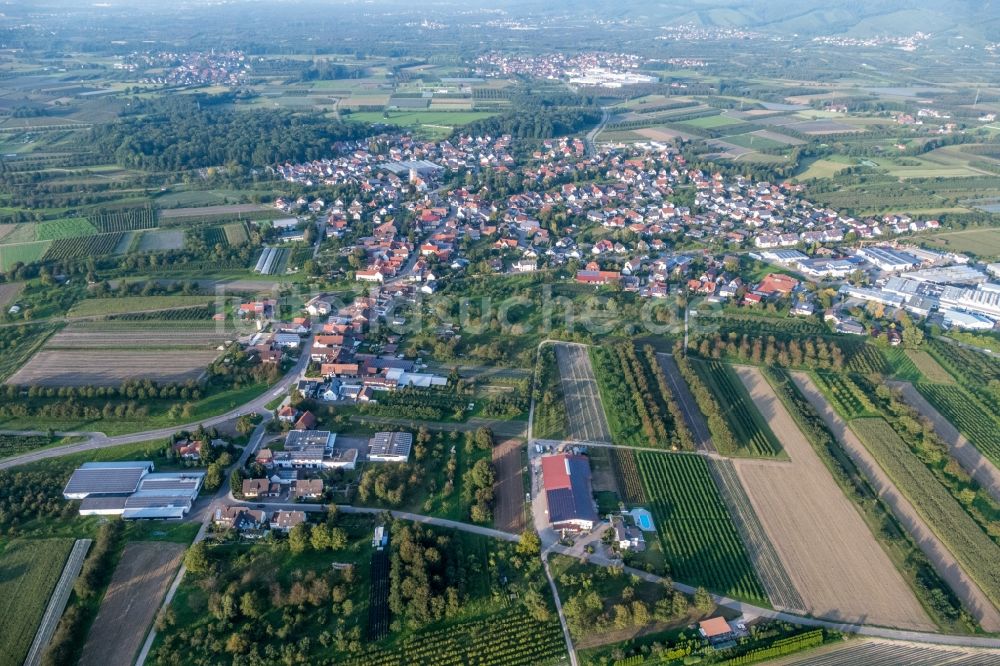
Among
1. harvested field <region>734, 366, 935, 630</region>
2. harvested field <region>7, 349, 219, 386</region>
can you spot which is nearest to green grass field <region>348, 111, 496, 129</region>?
harvested field <region>7, 349, 219, 386</region>

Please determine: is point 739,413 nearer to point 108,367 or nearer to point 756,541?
point 756,541

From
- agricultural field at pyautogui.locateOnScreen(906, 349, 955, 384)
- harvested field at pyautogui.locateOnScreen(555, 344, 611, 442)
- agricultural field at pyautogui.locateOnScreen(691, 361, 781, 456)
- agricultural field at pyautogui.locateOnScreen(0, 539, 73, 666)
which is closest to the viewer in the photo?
agricultural field at pyautogui.locateOnScreen(0, 539, 73, 666)

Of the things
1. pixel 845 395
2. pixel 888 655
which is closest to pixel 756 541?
pixel 888 655

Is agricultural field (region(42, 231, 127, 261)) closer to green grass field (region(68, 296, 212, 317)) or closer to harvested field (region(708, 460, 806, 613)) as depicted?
green grass field (region(68, 296, 212, 317))

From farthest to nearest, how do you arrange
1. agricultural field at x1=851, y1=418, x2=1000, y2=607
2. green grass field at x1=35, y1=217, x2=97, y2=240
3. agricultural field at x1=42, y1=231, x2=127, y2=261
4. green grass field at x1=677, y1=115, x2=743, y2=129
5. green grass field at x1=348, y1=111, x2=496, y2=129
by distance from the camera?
green grass field at x1=348, y1=111, x2=496, y2=129 < green grass field at x1=677, y1=115, x2=743, y2=129 < green grass field at x1=35, y1=217, x2=97, y2=240 < agricultural field at x1=42, y1=231, x2=127, y2=261 < agricultural field at x1=851, y1=418, x2=1000, y2=607

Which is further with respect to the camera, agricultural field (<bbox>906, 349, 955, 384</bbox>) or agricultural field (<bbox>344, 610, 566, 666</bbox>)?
agricultural field (<bbox>906, 349, 955, 384</bbox>)

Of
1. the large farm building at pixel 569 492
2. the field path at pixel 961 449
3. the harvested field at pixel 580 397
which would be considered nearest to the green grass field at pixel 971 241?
the field path at pixel 961 449
